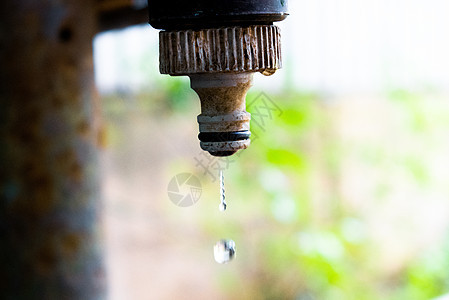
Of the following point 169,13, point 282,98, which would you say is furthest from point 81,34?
point 282,98

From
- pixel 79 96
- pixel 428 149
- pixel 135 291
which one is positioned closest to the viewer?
pixel 79 96

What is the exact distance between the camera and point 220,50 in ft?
1.99

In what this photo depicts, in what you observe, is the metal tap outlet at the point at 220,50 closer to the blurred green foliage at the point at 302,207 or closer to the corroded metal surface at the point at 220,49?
the corroded metal surface at the point at 220,49

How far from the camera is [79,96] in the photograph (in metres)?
1.11

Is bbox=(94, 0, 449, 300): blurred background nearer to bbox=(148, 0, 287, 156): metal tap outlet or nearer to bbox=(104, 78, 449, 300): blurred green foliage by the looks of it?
bbox=(104, 78, 449, 300): blurred green foliage

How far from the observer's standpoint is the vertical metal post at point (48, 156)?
1.08m

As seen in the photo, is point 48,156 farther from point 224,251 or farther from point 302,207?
point 302,207

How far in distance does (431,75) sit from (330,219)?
118 centimetres

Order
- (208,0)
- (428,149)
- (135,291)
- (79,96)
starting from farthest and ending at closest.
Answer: (428,149) < (135,291) < (79,96) < (208,0)

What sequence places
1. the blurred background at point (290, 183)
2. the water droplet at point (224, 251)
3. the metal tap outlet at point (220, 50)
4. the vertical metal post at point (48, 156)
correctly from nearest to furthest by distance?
the metal tap outlet at point (220, 50), the water droplet at point (224, 251), the vertical metal post at point (48, 156), the blurred background at point (290, 183)

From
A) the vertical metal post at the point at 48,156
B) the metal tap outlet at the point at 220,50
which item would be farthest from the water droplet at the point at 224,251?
the vertical metal post at the point at 48,156

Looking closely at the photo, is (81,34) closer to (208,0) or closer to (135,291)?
(208,0)

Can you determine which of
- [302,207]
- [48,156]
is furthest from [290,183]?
[48,156]

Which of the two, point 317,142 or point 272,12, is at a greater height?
point 272,12
